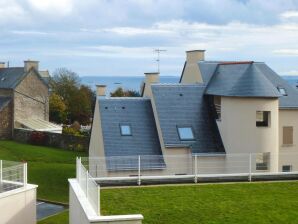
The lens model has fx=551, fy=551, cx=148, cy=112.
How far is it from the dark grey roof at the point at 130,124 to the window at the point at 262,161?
500 cm

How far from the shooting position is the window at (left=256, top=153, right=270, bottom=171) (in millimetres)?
27047

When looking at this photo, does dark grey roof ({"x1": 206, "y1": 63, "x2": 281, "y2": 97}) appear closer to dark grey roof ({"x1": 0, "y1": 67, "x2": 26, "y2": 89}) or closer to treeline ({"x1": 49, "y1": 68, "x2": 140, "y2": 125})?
dark grey roof ({"x1": 0, "y1": 67, "x2": 26, "y2": 89})

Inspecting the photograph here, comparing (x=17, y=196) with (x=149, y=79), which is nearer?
(x=17, y=196)

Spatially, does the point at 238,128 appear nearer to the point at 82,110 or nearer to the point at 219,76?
the point at 219,76

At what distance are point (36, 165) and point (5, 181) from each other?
19.1 meters

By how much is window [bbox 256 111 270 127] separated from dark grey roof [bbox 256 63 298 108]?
2.71 meters

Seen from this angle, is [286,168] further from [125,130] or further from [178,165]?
[125,130]

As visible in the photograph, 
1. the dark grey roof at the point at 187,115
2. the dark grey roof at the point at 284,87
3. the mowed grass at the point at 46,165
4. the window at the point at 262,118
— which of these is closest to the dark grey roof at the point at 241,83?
the dark grey roof at the point at 187,115

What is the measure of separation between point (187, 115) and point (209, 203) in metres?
13.2

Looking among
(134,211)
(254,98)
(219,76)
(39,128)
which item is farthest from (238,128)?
(39,128)

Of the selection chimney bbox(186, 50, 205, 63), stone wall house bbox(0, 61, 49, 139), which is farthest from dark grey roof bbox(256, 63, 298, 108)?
stone wall house bbox(0, 61, 49, 139)

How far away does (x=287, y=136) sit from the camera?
102 feet

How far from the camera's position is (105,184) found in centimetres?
1936

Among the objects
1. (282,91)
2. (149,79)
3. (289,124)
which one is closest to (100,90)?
(149,79)
